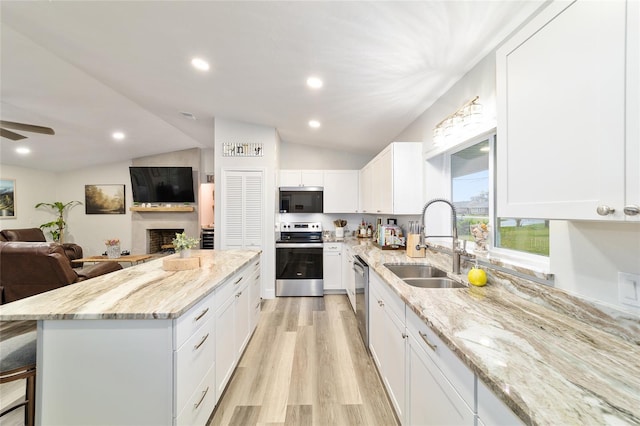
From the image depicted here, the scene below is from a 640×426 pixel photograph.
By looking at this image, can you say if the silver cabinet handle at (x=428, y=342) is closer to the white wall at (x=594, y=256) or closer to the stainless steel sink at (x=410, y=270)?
the white wall at (x=594, y=256)

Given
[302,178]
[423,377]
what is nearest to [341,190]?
[302,178]

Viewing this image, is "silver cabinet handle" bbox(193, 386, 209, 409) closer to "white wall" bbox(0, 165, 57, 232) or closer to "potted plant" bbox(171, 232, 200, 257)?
"potted plant" bbox(171, 232, 200, 257)

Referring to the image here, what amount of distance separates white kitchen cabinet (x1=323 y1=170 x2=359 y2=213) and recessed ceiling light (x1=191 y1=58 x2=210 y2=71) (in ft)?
8.00

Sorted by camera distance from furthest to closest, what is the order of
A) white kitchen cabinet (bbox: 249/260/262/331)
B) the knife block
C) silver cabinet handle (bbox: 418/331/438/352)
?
white kitchen cabinet (bbox: 249/260/262/331) → the knife block → silver cabinet handle (bbox: 418/331/438/352)

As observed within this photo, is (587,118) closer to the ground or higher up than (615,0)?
closer to the ground

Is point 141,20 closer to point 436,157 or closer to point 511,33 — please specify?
point 511,33

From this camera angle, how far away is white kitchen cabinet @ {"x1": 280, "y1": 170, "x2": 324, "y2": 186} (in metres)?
4.31

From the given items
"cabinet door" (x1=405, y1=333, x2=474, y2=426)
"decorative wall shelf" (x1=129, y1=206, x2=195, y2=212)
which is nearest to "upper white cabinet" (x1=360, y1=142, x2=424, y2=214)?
"cabinet door" (x1=405, y1=333, x2=474, y2=426)

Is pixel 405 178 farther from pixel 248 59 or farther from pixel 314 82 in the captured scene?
pixel 248 59

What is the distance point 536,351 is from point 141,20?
3049 millimetres

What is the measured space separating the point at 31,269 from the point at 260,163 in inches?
114

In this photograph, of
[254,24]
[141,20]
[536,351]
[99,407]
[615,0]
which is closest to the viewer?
[615,0]

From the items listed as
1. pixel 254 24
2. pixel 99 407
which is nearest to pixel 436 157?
pixel 254 24

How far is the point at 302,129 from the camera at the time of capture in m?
3.73
